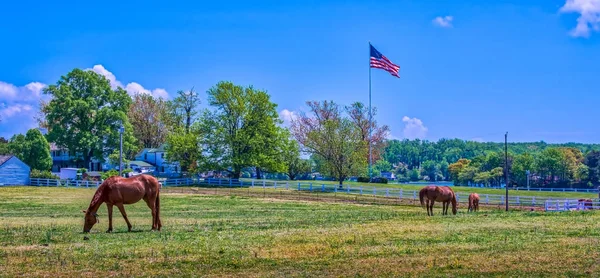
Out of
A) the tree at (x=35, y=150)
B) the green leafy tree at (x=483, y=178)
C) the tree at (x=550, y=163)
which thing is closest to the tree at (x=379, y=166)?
the green leafy tree at (x=483, y=178)

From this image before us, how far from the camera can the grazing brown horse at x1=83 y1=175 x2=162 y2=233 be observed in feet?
60.7

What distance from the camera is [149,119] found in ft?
317

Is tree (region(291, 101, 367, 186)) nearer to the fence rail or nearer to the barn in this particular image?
the fence rail

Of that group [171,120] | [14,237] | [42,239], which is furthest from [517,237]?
[171,120]

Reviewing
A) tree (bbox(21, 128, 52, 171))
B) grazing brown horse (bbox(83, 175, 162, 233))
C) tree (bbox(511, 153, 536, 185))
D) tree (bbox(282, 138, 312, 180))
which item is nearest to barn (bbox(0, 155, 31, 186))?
tree (bbox(21, 128, 52, 171))

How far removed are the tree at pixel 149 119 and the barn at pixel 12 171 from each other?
946 inches

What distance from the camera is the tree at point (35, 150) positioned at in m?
75.7

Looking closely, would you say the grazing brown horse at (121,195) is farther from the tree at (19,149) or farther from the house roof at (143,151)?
the house roof at (143,151)

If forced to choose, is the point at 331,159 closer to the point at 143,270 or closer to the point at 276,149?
the point at 276,149

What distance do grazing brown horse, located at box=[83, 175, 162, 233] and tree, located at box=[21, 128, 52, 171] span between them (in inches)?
2497

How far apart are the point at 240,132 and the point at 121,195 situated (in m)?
54.3

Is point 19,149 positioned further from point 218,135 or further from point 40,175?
point 218,135

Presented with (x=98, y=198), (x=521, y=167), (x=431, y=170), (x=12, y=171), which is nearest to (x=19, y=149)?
(x=12, y=171)

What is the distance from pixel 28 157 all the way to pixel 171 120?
76.6ft
